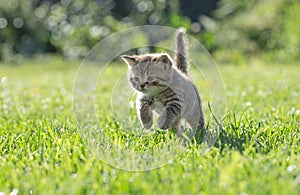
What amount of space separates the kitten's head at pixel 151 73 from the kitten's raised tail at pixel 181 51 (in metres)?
0.45

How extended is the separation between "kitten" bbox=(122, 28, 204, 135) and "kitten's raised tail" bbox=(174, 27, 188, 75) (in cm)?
31

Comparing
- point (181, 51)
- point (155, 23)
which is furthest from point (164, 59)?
point (155, 23)

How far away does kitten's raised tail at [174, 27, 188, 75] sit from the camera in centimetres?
349

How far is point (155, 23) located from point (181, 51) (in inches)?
324

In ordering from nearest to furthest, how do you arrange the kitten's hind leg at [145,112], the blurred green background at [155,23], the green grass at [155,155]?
1. the green grass at [155,155]
2. the kitten's hind leg at [145,112]
3. the blurred green background at [155,23]

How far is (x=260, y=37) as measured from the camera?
12.0m

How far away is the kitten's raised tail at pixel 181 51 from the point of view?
137 inches

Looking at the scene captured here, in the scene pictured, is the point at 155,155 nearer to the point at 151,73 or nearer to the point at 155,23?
the point at 151,73

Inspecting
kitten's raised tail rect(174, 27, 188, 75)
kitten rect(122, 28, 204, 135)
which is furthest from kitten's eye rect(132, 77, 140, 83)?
kitten's raised tail rect(174, 27, 188, 75)

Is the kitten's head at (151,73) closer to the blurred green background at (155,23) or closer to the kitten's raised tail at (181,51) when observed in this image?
the kitten's raised tail at (181,51)

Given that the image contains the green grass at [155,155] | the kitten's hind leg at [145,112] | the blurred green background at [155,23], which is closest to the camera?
the green grass at [155,155]

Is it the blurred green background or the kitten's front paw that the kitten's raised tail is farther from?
the blurred green background

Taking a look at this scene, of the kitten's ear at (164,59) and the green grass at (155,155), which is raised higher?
the kitten's ear at (164,59)

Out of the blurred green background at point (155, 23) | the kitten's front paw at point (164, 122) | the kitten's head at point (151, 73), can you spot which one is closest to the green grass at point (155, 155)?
the kitten's front paw at point (164, 122)
